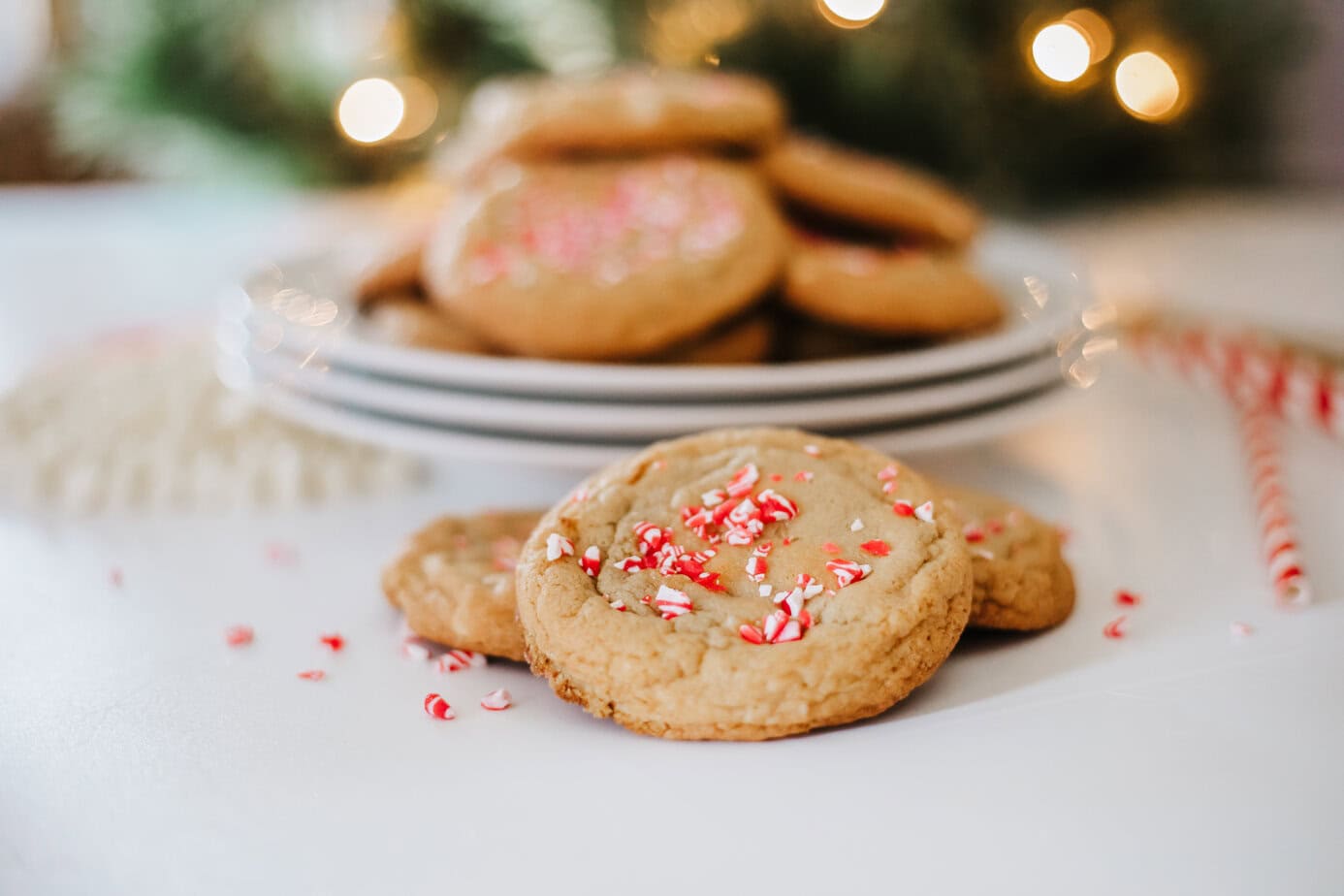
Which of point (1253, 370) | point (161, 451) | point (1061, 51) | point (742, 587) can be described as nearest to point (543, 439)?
point (742, 587)

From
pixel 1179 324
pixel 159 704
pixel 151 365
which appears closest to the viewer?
pixel 159 704

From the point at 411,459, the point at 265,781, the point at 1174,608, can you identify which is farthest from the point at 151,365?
the point at 1174,608

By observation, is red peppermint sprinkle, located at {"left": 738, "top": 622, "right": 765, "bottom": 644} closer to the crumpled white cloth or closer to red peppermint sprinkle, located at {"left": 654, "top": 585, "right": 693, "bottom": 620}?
red peppermint sprinkle, located at {"left": 654, "top": 585, "right": 693, "bottom": 620}

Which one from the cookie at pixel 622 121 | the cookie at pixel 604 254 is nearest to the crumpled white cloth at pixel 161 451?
the cookie at pixel 604 254

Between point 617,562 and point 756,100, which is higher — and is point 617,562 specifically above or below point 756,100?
below

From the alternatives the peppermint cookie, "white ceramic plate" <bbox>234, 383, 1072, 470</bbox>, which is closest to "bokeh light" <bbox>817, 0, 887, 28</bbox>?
the peppermint cookie

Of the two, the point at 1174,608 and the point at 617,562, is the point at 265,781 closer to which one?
the point at 617,562

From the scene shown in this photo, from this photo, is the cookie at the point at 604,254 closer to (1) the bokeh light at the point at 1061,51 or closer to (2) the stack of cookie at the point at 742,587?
(2) the stack of cookie at the point at 742,587
